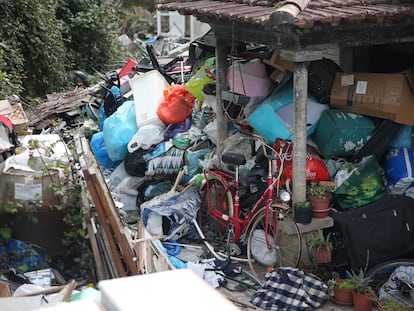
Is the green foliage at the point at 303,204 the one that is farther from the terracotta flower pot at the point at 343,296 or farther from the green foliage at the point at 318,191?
the terracotta flower pot at the point at 343,296

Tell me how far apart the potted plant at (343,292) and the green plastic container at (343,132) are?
198 centimetres

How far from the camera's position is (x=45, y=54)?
16438mm

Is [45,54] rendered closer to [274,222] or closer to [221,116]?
[221,116]

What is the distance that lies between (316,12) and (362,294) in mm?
3362

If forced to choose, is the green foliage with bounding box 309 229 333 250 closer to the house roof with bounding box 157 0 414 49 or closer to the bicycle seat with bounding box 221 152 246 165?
the bicycle seat with bounding box 221 152 246 165

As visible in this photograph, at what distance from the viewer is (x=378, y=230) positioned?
8.22 metres

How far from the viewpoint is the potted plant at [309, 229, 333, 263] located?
319 inches

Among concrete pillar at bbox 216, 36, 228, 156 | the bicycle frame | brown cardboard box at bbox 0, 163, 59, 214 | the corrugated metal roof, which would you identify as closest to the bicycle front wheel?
the bicycle frame

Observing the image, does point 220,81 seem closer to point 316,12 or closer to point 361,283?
point 316,12

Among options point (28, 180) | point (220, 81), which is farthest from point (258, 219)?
point (28, 180)

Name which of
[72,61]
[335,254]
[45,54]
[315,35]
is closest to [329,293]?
[335,254]

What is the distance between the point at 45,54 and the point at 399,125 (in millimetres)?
10661

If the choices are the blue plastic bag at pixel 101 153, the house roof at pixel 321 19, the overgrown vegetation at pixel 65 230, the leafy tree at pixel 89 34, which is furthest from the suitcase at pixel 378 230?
the leafy tree at pixel 89 34

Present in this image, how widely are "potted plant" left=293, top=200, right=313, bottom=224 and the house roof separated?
2.04 m
